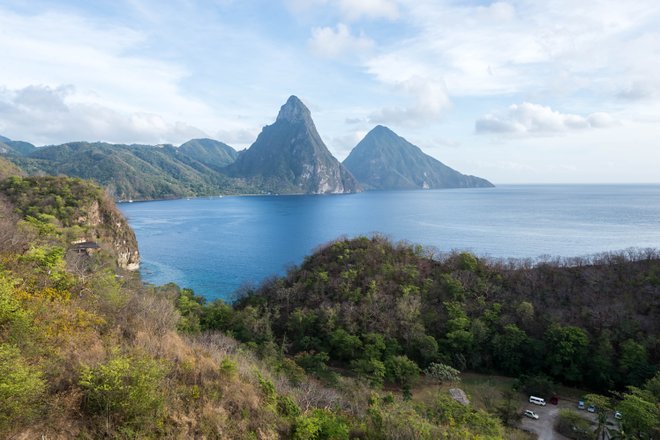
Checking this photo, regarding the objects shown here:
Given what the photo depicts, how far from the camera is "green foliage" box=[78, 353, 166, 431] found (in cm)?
961

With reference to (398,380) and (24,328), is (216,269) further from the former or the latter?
(24,328)

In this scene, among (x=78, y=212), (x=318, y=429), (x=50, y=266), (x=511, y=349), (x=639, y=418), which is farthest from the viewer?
(x=78, y=212)

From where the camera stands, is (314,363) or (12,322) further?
(314,363)

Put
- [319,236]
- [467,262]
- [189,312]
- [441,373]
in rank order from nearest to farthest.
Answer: [441,373], [189,312], [467,262], [319,236]

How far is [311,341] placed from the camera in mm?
32156

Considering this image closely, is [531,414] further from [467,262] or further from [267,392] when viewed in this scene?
[267,392]

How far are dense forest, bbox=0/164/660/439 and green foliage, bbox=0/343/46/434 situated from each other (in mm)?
33

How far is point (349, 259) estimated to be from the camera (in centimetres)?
4172

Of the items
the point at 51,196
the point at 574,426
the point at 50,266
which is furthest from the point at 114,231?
the point at 574,426

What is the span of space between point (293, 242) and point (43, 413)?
233 feet

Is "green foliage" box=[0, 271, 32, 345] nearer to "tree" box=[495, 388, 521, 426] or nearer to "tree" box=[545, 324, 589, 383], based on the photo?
"tree" box=[495, 388, 521, 426]

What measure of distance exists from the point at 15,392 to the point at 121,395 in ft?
7.46

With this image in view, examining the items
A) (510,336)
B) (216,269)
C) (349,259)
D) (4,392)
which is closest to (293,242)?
(216,269)

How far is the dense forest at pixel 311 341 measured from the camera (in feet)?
33.5
